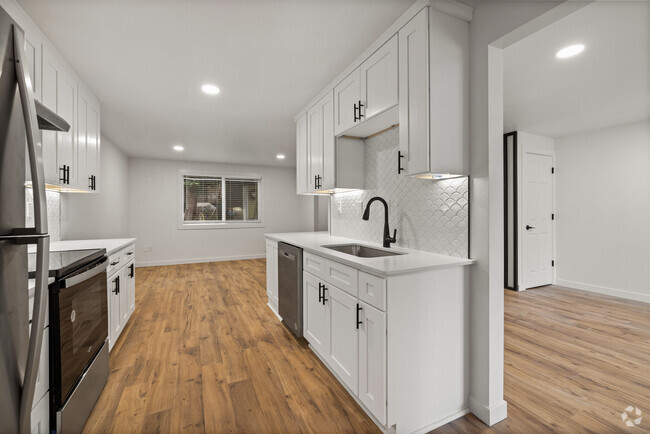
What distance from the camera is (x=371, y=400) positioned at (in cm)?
157

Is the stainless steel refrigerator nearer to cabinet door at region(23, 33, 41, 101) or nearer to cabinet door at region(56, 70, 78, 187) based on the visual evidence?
cabinet door at region(23, 33, 41, 101)

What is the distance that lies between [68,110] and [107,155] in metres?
2.57

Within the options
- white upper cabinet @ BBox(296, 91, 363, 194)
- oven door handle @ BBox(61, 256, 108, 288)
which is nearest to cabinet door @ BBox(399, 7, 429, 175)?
white upper cabinet @ BBox(296, 91, 363, 194)

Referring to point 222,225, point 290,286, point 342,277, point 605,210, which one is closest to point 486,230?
point 342,277

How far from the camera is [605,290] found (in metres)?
4.04

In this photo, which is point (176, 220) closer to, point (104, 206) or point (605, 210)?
point (104, 206)

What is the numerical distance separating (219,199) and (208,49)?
516 centimetres

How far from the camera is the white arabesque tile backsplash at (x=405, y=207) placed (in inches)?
71.9

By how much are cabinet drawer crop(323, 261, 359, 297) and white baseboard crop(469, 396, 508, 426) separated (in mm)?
951

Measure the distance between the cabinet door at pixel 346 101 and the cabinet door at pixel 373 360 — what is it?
154 cm

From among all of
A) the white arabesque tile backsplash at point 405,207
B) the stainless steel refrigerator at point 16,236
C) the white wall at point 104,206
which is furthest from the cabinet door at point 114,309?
the white arabesque tile backsplash at point 405,207

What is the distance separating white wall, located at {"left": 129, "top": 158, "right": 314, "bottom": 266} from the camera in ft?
20.5

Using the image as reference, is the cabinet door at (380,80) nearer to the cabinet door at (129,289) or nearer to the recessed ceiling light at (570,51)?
the recessed ceiling light at (570,51)

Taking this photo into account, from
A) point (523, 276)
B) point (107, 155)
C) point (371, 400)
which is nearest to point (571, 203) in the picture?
point (523, 276)
